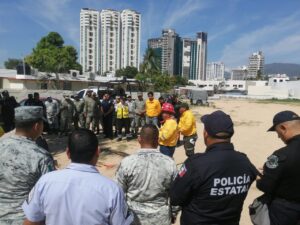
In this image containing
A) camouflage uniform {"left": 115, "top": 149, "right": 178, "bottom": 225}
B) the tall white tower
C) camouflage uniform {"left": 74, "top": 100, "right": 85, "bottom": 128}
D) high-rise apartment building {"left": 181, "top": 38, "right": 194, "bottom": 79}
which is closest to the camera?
camouflage uniform {"left": 115, "top": 149, "right": 178, "bottom": 225}

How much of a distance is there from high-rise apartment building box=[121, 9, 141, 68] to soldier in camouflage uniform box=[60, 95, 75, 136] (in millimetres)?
96697

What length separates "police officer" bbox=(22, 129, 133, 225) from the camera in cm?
197

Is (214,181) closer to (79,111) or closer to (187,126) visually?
(187,126)

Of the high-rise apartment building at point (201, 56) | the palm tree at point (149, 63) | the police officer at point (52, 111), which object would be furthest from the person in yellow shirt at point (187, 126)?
the high-rise apartment building at point (201, 56)

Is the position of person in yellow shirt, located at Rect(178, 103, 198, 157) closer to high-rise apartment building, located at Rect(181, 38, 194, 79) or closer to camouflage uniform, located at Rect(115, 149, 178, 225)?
camouflage uniform, located at Rect(115, 149, 178, 225)

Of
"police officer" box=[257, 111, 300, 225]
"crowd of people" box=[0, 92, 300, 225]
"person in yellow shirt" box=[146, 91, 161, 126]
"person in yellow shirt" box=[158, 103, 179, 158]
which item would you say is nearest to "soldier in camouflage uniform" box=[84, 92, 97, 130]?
"person in yellow shirt" box=[146, 91, 161, 126]

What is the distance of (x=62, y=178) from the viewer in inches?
79.0

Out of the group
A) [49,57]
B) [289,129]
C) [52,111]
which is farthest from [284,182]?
[49,57]

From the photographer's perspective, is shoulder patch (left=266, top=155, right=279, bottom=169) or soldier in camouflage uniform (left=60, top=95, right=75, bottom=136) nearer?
shoulder patch (left=266, top=155, right=279, bottom=169)

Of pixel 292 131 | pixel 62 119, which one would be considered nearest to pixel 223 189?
pixel 292 131

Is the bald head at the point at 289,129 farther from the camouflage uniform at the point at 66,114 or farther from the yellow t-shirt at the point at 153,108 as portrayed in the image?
the camouflage uniform at the point at 66,114

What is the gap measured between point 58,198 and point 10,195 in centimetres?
81

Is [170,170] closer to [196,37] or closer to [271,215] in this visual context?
[271,215]

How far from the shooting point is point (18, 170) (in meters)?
2.54
